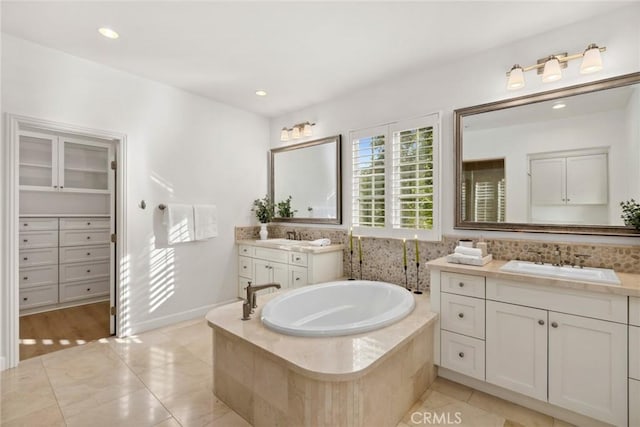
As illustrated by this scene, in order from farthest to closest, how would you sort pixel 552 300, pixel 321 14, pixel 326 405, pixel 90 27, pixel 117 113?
pixel 117 113
pixel 90 27
pixel 321 14
pixel 552 300
pixel 326 405

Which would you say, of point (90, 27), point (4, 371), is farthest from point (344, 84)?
point (4, 371)

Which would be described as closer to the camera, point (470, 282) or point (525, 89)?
point (470, 282)

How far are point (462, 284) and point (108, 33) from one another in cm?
329

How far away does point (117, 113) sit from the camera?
9.79 ft

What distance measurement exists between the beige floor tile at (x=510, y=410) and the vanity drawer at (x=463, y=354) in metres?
0.14

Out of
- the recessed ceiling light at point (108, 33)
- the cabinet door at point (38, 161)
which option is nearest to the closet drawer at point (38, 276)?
the cabinet door at point (38, 161)

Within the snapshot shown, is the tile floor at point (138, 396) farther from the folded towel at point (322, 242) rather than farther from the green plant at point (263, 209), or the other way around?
the green plant at point (263, 209)

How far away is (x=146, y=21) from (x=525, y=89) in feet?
9.57

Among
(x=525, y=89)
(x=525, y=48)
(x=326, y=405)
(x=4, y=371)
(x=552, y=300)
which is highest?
(x=525, y=48)

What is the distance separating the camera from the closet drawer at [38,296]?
3.68 meters

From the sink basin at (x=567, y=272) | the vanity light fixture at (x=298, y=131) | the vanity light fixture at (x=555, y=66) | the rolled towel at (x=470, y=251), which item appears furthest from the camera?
the vanity light fixture at (x=298, y=131)

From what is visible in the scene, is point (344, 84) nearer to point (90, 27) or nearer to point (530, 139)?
point (530, 139)

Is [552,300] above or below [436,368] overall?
above

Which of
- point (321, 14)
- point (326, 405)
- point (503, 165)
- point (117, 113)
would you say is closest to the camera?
point (326, 405)
